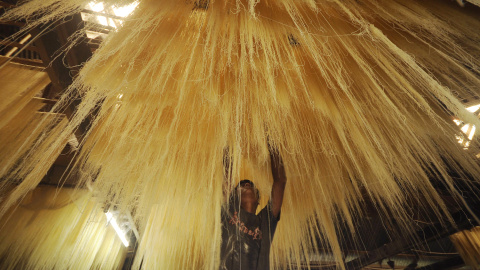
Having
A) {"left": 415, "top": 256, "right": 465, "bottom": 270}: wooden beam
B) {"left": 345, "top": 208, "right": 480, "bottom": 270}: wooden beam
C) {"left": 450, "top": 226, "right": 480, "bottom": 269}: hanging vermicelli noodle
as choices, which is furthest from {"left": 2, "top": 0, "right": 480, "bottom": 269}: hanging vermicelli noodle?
{"left": 415, "top": 256, "right": 465, "bottom": 270}: wooden beam

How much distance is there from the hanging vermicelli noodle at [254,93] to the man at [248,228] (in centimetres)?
15

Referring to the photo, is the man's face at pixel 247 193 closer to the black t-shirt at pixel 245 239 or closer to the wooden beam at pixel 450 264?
the black t-shirt at pixel 245 239

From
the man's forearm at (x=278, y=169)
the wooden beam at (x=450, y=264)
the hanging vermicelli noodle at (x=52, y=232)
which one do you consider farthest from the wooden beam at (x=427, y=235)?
the hanging vermicelli noodle at (x=52, y=232)

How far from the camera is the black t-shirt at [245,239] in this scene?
1366 millimetres

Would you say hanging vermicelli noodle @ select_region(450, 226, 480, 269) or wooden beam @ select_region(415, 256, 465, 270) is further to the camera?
wooden beam @ select_region(415, 256, 465, 270)

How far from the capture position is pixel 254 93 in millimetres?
1362

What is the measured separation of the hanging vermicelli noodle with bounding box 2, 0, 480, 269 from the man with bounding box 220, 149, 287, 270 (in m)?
0.15

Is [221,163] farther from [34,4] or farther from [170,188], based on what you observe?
[34,4]

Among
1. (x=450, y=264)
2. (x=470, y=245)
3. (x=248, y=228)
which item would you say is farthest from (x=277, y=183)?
(x=450, y=264)

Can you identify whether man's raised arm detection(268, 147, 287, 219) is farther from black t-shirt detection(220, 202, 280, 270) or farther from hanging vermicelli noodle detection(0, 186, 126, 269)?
hanging vermicelli noodle detection(0, 186, 126, 269)

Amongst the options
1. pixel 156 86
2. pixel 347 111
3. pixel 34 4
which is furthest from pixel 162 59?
pixel 347 111

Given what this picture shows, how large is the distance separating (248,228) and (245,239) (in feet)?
0.28

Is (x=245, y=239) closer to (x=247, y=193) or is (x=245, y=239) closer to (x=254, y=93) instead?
(x=247, y=193)

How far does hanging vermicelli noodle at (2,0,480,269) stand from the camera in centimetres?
118
